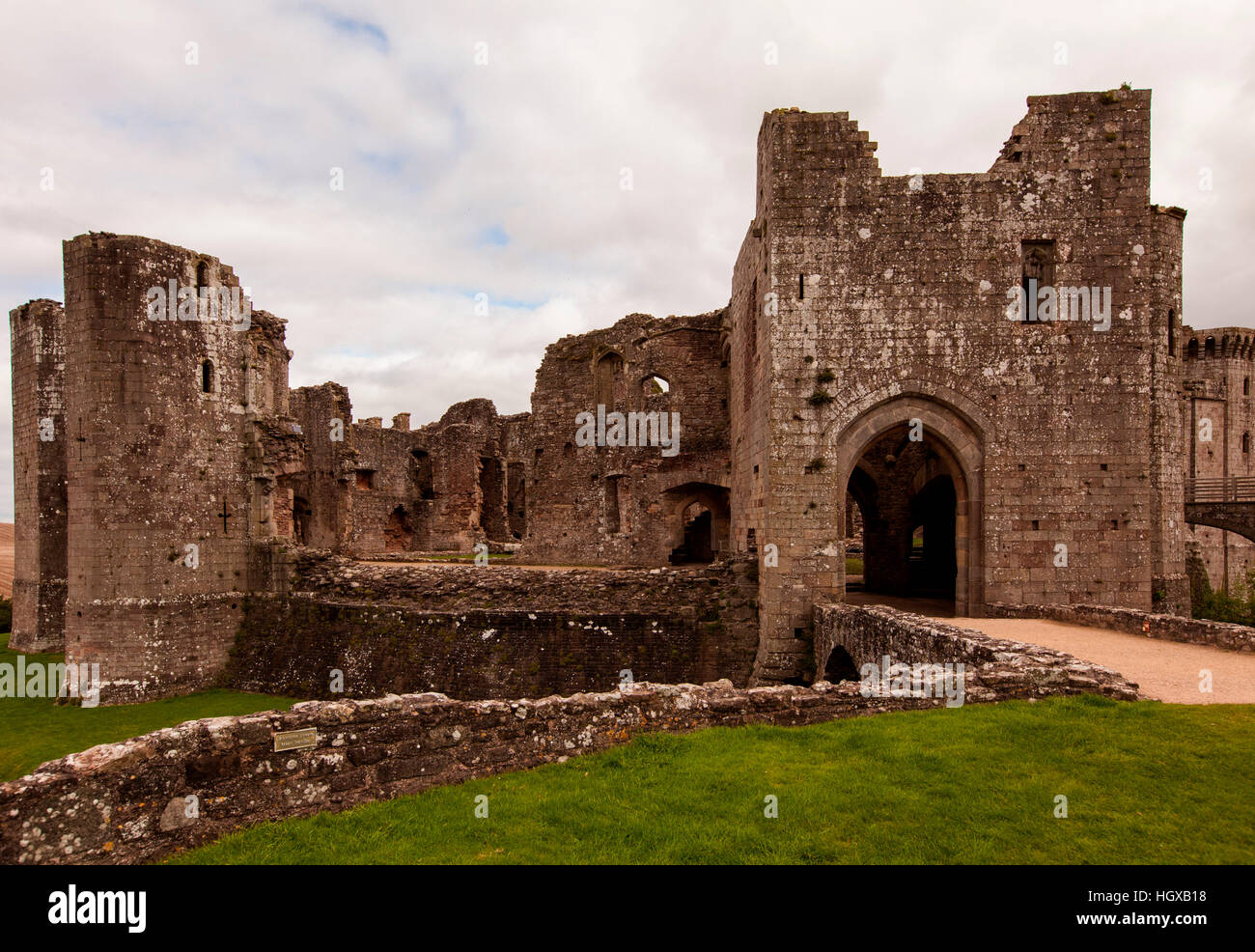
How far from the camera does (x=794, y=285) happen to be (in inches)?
550

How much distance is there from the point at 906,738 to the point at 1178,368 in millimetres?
14306

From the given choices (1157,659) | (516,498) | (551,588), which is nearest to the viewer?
(1157,659)

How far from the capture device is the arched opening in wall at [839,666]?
1223 cm

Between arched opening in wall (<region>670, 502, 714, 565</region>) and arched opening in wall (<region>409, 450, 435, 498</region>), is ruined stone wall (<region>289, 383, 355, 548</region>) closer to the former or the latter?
arched opening in wall (<region>409, 450, 435, 498</region>)

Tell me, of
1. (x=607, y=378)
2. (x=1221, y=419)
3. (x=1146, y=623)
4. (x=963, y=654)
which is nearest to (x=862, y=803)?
(x=963, y=654)

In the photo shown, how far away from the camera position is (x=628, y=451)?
24375 millimetres

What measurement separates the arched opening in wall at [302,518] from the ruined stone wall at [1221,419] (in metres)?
39.8

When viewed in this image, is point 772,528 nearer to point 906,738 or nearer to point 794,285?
point 794,285

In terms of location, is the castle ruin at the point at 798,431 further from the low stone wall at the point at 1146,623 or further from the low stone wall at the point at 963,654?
the low stone wall at the point at 963,654

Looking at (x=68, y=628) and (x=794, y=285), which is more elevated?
(x=794, y=285)

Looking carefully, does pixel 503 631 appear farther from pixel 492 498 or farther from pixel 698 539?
pixel 492 498

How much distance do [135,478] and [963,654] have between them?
16.2 metres

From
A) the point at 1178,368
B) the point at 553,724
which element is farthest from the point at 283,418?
the point at 1178,368

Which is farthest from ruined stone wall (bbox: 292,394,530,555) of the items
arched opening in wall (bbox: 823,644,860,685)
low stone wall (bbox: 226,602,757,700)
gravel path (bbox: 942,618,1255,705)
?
gravel path (bbox: 942,618,1255,705)
